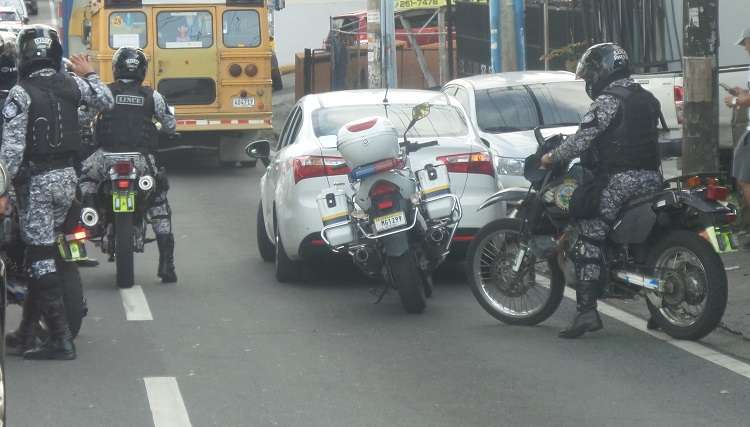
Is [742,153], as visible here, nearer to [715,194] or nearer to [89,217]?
[715,194]

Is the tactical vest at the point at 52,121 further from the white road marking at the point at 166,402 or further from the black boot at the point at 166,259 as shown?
the black boot at the point at 166,259

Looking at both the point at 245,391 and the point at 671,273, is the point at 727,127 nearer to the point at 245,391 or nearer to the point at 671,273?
the point at 671,273

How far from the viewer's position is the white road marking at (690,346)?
8.12m

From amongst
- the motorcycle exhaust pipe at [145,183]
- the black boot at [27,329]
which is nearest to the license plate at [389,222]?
the motorcycle exhaust pipe at [145,183]

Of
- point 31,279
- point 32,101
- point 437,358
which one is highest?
point 32,101

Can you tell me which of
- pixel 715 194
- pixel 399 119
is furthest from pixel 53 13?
pixel 715 194

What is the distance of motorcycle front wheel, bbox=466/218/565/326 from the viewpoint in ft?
30.6

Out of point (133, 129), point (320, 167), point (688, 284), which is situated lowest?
point (688, 284)

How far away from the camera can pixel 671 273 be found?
8.65 meters

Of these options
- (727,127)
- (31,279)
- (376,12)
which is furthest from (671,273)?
(376,12)

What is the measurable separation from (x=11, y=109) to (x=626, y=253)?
3826 mm

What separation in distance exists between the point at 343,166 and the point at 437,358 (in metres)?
2.66

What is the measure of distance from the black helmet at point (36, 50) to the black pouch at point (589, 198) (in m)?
3.28

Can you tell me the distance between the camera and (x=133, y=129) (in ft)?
36.8
